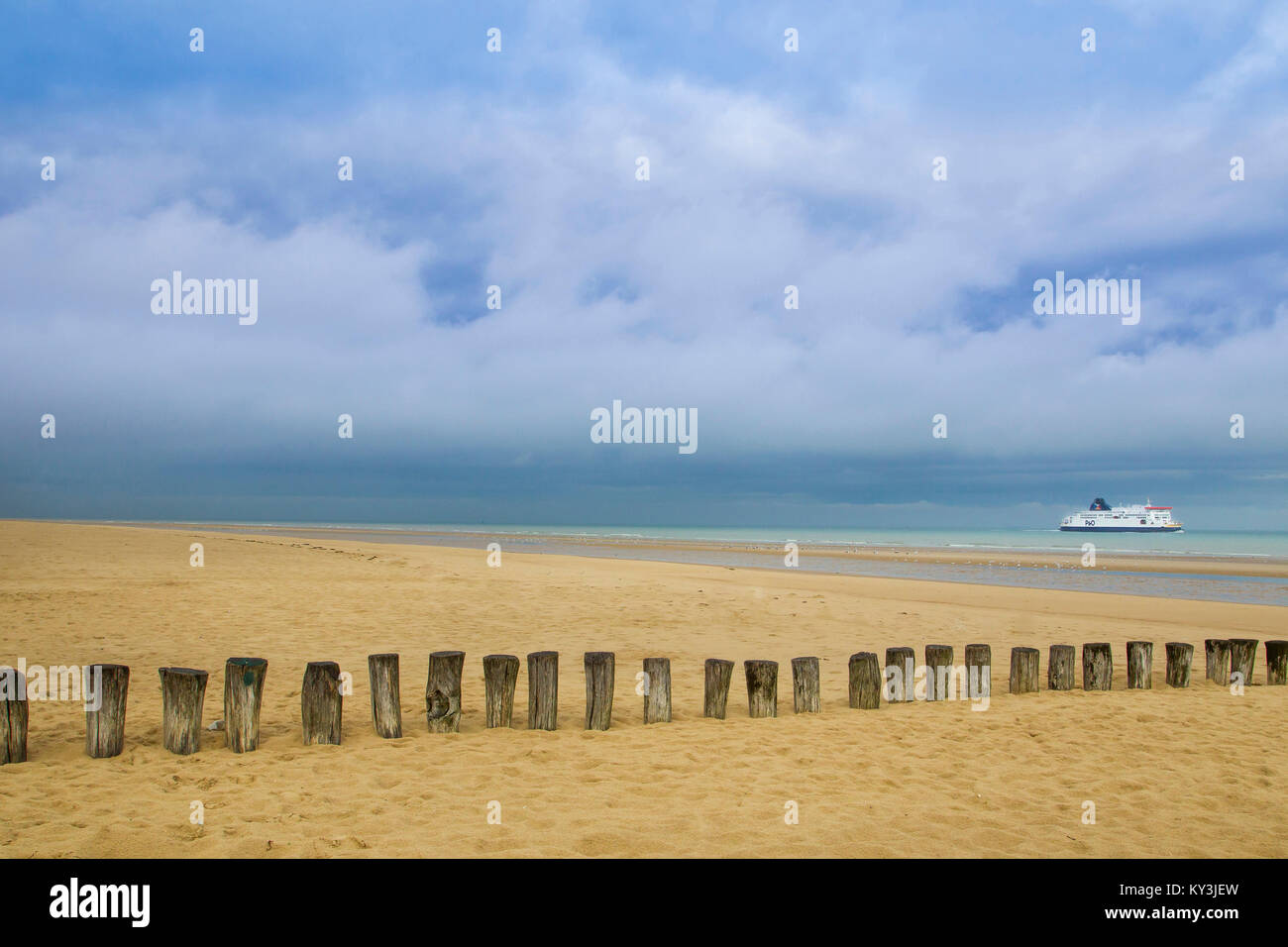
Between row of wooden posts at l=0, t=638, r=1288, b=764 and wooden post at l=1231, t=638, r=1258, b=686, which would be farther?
wooden post at l=1231, t=638, r=1258, b=686

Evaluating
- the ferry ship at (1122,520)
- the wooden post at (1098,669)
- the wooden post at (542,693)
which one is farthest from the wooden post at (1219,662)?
the ferry ship at (1122,520)

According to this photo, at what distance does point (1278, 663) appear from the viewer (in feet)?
31.3

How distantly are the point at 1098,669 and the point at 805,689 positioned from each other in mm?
3892

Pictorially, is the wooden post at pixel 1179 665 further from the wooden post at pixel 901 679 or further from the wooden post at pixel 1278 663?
the wooden post at pixel 901 679

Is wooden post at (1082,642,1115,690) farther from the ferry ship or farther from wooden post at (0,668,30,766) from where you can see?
the ferry ship

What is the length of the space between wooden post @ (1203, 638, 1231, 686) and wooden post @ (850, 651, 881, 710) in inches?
188

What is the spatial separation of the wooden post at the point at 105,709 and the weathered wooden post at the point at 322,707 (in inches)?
52.9

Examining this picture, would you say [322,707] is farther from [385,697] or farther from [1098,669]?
[1098,669]

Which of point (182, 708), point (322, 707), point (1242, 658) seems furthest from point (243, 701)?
point (1242, 658)

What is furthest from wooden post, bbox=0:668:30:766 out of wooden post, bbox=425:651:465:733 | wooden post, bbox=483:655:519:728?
wooden post, bbox=483:655:519:728

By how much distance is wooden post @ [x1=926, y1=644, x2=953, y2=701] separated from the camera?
8391 millimetres

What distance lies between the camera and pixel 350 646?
10883 mm
